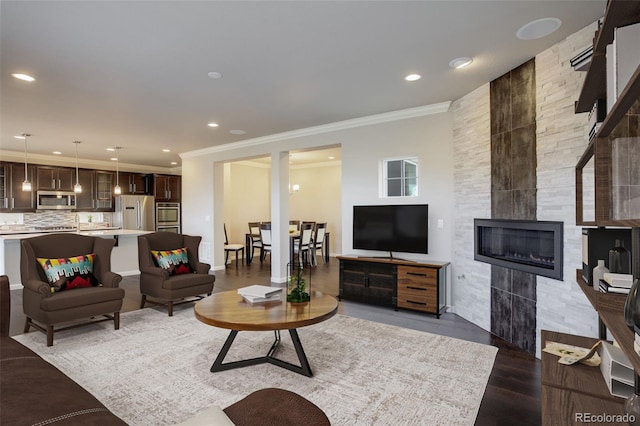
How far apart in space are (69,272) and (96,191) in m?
6.18

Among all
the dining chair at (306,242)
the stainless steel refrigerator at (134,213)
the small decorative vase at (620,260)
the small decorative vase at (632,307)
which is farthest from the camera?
the stainless steel refrigerator at (134,213)

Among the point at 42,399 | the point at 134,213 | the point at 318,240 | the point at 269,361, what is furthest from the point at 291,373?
the point at 134,213

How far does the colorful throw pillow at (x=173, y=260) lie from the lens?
4.57 m

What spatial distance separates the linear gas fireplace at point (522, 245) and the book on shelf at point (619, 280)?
1.70 meters

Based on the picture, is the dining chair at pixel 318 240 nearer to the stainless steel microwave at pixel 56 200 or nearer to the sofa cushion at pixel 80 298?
the sofa cushion at pixel 80 298

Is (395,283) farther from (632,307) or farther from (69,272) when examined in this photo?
(69,272)

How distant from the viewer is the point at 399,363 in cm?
295

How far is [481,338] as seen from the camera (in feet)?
11.7

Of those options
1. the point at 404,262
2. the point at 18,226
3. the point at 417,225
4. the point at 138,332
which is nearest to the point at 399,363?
the point at 404,262

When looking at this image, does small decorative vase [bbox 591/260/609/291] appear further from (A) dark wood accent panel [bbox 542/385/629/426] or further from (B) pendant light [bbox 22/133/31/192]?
(B) pendant light [bbox 22/133/31/192]

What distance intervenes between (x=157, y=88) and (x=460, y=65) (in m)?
3.20

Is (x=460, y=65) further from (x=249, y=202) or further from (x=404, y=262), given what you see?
(x=249, y=202)

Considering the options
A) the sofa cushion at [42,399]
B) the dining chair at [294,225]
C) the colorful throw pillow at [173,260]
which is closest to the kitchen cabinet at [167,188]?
the dining chair at [294,225]

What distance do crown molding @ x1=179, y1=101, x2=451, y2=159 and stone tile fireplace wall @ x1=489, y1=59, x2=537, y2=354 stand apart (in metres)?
0.92
